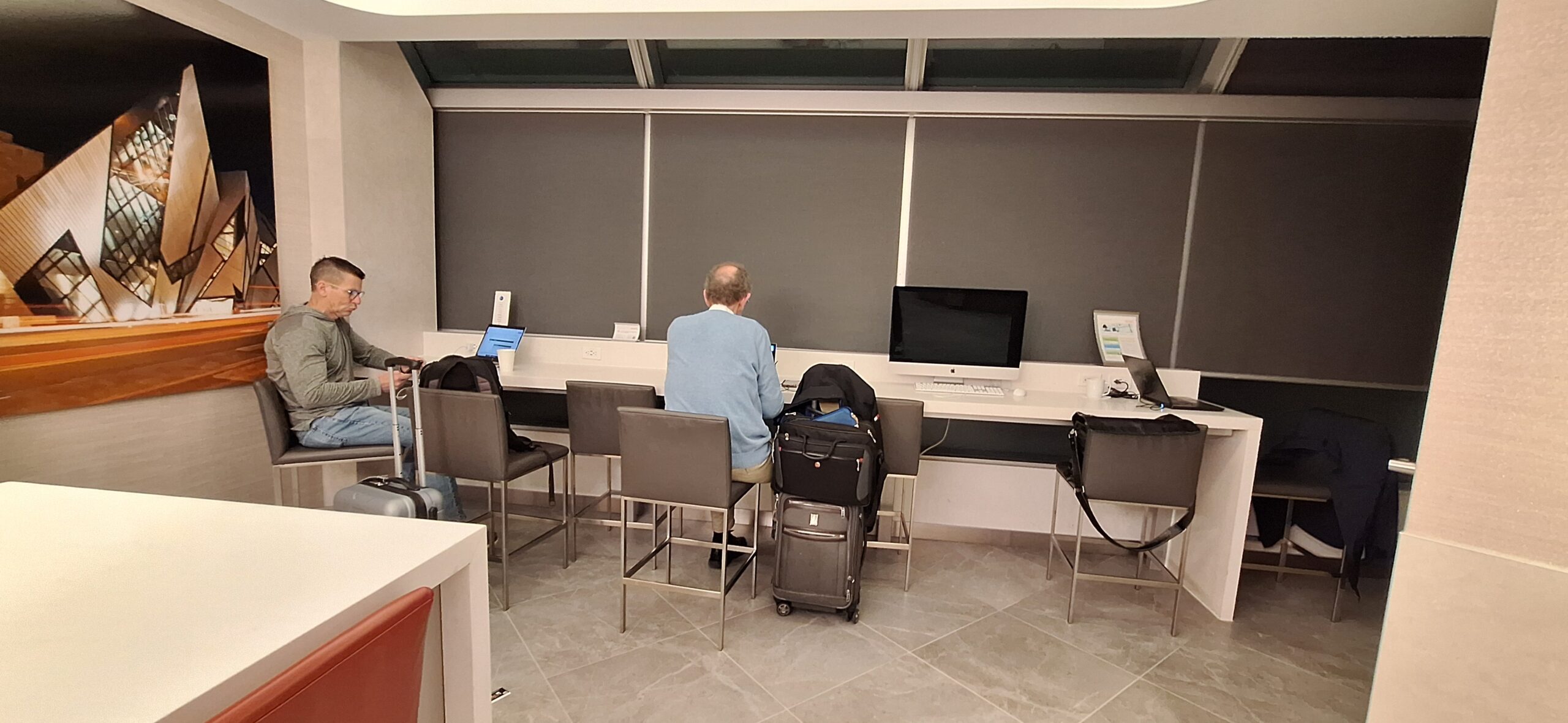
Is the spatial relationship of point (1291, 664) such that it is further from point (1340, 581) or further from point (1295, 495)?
point (1295, 495)

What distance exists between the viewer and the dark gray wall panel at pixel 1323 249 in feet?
9.37

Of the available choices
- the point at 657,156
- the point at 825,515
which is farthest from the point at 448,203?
the point at 825,515

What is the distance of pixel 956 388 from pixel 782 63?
6.31 feet

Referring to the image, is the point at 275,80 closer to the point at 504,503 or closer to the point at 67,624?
the point at 504,503

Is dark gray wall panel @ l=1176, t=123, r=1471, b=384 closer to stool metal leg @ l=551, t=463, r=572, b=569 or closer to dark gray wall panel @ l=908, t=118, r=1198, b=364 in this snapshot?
dark gray wall panel @ l=908, t=118, r=1198, b=364

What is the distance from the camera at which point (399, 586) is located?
754mm

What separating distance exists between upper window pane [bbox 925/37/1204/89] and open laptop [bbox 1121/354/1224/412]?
1.40 m

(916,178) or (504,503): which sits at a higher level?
(916,178)

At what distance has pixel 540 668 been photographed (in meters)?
1.95

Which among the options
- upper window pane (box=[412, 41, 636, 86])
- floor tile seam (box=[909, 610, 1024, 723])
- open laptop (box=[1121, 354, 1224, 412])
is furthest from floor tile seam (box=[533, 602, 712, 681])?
upper window pane (box=[412, 41, 636, 86])

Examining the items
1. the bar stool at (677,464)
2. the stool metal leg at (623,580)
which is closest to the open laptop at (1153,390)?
the bar stool at (677,464)

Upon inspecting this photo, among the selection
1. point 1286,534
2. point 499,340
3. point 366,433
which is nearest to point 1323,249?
point 1286,534

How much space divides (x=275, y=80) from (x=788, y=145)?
2.34 m

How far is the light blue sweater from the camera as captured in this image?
86.7 inches
